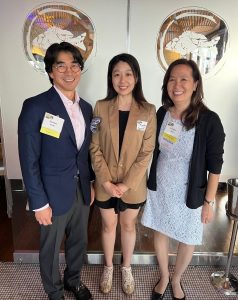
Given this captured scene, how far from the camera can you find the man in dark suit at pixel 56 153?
140 centimetres

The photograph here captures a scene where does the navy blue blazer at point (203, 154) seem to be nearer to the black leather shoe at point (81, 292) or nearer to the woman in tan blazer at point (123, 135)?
the woman in tan blazer at point (123, 135)

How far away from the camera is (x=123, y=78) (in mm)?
1566

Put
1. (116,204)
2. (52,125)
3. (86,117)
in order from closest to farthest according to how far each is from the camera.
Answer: (52,125) < (86,117) < (116,204)

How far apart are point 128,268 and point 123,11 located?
2046 millimetres

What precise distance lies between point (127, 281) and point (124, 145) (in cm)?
102

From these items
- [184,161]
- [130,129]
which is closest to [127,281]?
[184,161]

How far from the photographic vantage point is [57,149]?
4.80 ft

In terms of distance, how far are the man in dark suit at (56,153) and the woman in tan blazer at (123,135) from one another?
0.09 metres

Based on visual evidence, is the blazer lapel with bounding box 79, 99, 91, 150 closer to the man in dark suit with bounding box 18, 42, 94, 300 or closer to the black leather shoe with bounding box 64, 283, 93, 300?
the man in dark suit with bounding box 18, 42, 94, 300

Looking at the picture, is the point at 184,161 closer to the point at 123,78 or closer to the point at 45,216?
the point at 123,78

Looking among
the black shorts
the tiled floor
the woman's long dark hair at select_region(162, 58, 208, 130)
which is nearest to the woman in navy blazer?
the woman's long dark hair at select_region(162, 58, 208, 130)

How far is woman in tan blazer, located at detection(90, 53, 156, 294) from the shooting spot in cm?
159

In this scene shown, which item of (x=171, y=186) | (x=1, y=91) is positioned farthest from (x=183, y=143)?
(x=1, y=91)

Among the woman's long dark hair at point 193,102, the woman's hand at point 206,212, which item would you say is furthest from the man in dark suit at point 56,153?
the woman's hand at point 206,212
